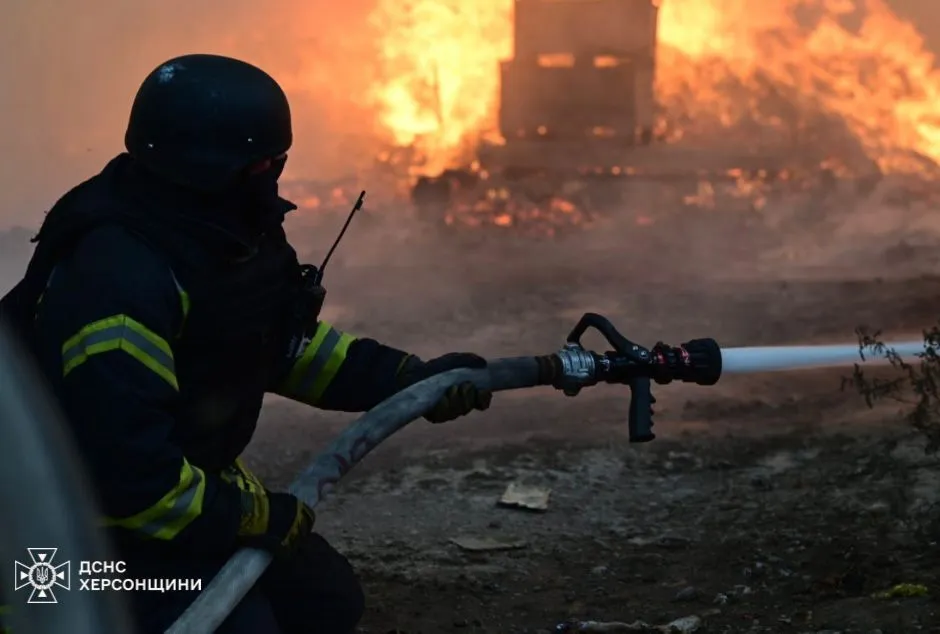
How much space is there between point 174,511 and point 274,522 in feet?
0.90

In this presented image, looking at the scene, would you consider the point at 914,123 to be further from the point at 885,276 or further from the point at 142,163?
the point at 142,163

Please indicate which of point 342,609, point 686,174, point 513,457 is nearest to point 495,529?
point 513,457

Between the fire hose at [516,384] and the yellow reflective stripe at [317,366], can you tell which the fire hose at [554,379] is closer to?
the fire hose at [516,384]

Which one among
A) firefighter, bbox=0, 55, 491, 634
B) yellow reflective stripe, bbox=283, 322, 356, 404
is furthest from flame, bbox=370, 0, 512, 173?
firefighter, bbox=0, 55, 491, 634

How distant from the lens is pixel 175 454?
7.50 ft

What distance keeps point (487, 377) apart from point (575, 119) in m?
10.00

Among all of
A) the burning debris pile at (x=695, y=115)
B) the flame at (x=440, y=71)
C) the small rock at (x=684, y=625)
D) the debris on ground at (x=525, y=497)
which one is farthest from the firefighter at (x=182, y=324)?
the flame at (x=440, y=71)

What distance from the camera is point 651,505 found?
16.4 ft

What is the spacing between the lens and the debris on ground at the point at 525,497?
5.03m

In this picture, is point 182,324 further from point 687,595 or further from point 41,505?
point 687,595

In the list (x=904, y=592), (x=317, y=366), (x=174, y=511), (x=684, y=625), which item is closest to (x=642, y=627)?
(x=684, y=625)

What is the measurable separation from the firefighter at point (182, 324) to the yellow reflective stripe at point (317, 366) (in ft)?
0.43

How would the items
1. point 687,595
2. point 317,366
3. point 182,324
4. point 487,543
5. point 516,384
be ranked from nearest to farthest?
point 182,324
point 516,384
point 317,366
point 687,595
point 487,543

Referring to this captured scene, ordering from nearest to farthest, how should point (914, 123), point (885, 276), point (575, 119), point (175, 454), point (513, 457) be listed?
point (175, 454)
point (513, 457)
point (885, 276)
point (914, 123)
point (575, 119)
